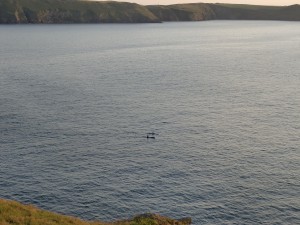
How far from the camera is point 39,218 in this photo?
5516cm

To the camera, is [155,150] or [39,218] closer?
[39,218]

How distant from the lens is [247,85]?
169000 millimetres

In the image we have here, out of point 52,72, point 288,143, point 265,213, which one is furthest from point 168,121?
point 52,72

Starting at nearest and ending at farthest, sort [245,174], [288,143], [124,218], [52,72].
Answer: [124,218] < [245,174] < [288,143] < [52,72]

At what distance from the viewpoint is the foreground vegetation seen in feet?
170

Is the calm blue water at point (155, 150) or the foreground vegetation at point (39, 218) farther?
the calm blue water at point (155, 150)

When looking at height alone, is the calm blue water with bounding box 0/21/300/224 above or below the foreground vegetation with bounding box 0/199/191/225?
below

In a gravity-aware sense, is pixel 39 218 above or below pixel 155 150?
above

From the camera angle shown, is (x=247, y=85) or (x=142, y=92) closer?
(x=142, y=92)

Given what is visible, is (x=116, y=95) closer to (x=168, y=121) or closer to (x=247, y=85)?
(x=168, y=121)

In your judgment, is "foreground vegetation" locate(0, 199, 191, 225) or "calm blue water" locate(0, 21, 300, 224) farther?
"calm blue water" locate(0, 21, 300, 224)

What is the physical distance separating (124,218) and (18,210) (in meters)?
19.0

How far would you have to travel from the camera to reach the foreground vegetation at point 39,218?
5184cm

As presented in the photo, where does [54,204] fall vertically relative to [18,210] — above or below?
below
